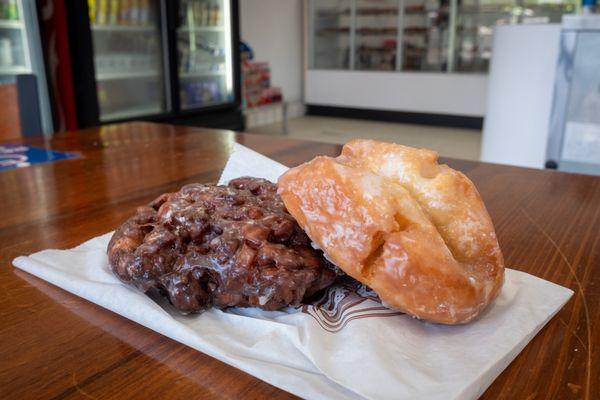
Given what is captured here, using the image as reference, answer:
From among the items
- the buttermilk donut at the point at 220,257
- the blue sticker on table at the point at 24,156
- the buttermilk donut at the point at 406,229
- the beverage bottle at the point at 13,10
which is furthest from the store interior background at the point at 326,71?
the buttermilk donut at the point at 406,229

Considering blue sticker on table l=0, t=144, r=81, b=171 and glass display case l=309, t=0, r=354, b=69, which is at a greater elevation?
glass display case l=309, t=0, r=354, b=69

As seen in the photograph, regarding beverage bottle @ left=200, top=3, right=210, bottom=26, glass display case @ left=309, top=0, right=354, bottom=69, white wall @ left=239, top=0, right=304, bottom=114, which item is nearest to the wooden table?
beverage bottle @ left=200, top=3, right=210, bottom=26

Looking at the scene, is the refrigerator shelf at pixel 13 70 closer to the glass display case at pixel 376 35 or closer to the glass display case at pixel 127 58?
the glass display case at pixel 127 58

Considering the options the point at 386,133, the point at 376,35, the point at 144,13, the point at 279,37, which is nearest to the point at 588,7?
the point at 386,133

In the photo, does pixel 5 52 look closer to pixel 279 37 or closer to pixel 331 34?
pixel 279 37

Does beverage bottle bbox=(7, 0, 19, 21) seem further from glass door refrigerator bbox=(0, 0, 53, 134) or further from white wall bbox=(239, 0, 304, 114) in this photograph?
white wall bbox=(239, 0, 304, 114)

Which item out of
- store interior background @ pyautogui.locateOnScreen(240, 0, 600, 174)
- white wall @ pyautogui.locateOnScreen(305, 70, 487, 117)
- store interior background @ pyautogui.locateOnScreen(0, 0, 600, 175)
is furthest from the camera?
white wall @ pyautogui.locateOnScreen(305, 70, 487, 117)

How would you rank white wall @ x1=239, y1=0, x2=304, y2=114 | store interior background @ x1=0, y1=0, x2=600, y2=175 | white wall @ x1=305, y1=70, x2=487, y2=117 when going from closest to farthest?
store interior background @ x1=0, y1=0, x2=600, y2=175 < white wall @ x1=305, y1=70, x2=487, y2=117 < white wall @ x1=239, y1=0, x2=304, y2=114
